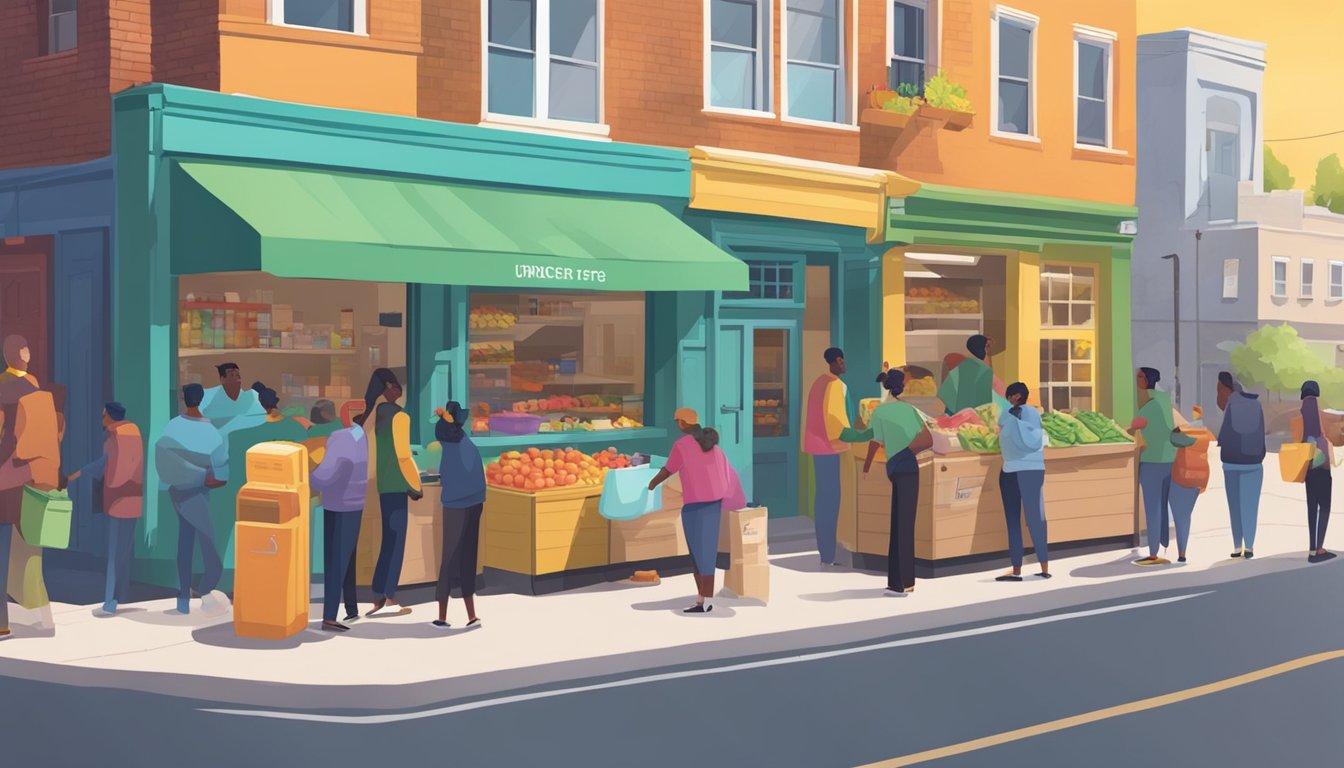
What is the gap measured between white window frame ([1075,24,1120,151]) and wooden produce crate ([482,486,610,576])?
1223cm

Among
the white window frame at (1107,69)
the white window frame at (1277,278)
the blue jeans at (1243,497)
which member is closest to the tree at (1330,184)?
the white window frame at (1277,278)

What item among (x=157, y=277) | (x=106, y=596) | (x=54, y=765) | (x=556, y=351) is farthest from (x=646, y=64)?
(x=54, y=765)

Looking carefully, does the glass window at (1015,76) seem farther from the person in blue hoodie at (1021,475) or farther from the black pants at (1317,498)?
the person in blue hoodie at (1021,475)

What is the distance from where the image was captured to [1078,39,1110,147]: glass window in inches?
915

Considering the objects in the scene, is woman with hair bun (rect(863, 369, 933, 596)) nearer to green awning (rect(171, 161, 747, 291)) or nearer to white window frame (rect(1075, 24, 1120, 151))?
green awning (rect(171, 161, 747, 291))

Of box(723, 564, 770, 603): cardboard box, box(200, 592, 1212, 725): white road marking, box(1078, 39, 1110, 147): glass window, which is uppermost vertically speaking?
box(1078, 39, 1110, 147): glass window

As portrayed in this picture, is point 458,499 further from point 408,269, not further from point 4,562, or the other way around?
point 4,562

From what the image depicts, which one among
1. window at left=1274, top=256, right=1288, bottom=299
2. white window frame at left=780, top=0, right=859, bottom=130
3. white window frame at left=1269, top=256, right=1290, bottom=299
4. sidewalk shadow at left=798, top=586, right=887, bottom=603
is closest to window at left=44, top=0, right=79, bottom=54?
white window frame at left=780, top=0, right=859, bottom=130

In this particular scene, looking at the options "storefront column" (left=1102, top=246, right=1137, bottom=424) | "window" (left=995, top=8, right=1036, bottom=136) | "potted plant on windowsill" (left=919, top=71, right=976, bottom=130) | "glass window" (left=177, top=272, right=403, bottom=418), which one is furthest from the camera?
"storefront column" (left=1102, top=246, right=1137, bottom=424)

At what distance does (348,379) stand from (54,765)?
761 centimetres

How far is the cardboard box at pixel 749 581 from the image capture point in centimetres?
1301

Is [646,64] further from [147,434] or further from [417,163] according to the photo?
[147,434]

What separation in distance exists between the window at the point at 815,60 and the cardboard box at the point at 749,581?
7763 millimetres

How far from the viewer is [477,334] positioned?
15.7m
